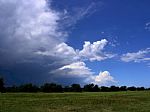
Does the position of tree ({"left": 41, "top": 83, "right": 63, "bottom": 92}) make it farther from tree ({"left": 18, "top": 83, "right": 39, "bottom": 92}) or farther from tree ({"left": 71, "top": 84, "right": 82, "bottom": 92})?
tree ({"left": 71, "top": 84, "right": 82, "bottom": 92})

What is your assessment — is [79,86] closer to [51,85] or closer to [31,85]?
[51,85]

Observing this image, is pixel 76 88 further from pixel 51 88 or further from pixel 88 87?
pixel 51 88

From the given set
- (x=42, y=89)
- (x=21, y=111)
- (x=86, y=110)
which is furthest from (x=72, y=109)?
(x=42, y=89)

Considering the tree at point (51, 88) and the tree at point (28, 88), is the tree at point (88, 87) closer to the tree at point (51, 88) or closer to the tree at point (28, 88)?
the tree at point (51, 88)

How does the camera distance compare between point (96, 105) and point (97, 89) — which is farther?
point (97, 89)

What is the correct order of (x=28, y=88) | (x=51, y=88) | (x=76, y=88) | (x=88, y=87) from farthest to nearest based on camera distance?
1. (x=88, y=87)
2. (x=76, y=88)
3. (x=51, y=88)
4. (x=28, y=88)

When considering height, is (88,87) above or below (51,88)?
above

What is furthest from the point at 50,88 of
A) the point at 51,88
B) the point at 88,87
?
the point at 88,87

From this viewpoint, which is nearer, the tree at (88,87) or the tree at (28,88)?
the tree at (28,88)

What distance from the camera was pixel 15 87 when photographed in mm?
152375

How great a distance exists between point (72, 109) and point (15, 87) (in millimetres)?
110928

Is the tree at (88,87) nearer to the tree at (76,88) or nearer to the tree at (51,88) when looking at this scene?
the tree at (76,88)

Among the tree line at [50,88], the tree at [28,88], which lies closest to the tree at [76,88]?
the tree line at [50,88]

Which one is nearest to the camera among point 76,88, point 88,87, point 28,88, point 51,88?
point 28,88
